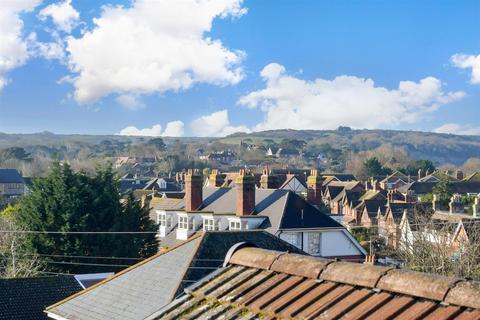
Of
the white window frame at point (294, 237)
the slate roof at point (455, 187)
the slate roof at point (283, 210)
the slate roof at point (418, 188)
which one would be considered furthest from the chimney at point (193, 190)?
the slate roof at point (418, 188)

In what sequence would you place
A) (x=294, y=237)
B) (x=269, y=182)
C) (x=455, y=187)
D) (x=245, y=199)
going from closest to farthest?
(x=294, y=237) < (x=245, y=199) < (x=269, y=182) < (x=455, y=187)

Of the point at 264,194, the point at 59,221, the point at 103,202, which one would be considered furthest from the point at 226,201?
the point at 59,221

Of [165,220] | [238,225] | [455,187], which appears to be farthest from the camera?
[455,187]

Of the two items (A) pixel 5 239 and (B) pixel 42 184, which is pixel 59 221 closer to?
(B) pixel 42 184

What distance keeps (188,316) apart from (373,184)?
79.8m

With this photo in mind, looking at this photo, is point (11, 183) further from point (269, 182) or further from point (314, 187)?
point (314, 187)

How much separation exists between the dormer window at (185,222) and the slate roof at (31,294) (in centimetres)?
1355

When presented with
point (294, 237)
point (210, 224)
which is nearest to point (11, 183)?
point (210, 224)

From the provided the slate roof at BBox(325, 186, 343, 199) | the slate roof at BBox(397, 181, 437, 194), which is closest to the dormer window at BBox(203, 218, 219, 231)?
the slate roof at BBox(325, 186, 343, 199)

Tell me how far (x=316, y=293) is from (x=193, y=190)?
108 feet

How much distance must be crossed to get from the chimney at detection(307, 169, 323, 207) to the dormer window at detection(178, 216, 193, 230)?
28.1 feet

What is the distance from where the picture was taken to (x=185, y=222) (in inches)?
1447

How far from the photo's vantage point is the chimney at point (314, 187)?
3966 centimetres

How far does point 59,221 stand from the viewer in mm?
29922
